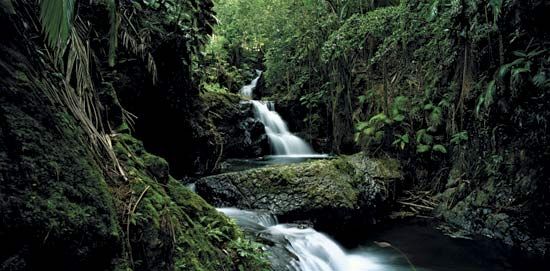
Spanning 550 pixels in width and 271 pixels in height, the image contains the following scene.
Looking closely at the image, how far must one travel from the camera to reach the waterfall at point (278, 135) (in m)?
13.1

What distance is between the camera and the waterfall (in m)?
13.1

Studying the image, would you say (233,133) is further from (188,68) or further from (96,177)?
(96,177)

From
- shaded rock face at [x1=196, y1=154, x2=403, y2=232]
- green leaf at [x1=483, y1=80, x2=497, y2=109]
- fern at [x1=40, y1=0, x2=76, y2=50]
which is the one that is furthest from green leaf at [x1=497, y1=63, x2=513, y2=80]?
fern at [x1=40, y1=0, x2=76, y2=50]

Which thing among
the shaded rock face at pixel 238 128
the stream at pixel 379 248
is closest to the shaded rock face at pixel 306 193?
the stream at pixel 379 248

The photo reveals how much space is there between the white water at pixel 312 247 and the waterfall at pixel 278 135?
22.7ft

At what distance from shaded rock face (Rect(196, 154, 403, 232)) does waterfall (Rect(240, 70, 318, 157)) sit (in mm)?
5410

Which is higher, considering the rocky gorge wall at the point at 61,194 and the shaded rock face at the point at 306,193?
the rocky gorge wall at the point at 61,194

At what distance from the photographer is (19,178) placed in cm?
149

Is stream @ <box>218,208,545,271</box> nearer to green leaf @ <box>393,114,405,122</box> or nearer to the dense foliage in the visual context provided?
→ the dense foliage

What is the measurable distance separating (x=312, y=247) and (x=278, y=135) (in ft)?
27.6

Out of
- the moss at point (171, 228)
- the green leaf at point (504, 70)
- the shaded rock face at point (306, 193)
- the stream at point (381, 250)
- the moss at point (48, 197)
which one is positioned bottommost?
the stream at point (381, 250)

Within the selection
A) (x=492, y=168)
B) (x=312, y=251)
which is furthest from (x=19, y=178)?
(x=492, y=168)

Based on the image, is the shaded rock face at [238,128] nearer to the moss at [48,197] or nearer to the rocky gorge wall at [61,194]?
the rocky gorge wall at [61,194]

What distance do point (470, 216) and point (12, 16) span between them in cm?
706
